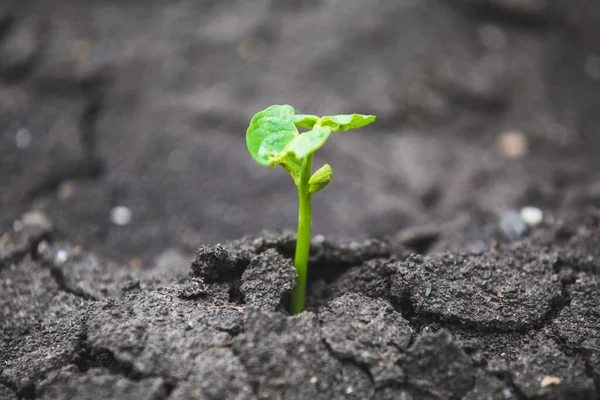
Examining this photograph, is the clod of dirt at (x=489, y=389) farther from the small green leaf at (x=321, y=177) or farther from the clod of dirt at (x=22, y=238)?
the clod of dirt at (x=22, y=238)

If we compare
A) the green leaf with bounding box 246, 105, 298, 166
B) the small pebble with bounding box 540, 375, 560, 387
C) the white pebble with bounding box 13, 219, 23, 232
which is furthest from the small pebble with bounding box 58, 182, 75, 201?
the small pebble with bounding box 540, 375, 560, 387

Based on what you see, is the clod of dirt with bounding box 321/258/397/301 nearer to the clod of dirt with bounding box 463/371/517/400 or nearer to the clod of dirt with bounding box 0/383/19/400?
the clod of dirt with bounding box 463/371/517/400

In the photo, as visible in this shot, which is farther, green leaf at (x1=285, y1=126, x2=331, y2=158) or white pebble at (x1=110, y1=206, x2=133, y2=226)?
white pebble at (x1=110, y1=206, x2=133, y2=226)

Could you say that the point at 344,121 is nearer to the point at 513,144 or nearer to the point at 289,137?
the point at 289,137

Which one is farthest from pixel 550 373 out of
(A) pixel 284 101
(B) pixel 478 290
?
(A) pixel 284 101

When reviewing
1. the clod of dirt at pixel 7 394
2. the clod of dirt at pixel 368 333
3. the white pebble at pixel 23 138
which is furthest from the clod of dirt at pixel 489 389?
the white pebble at pixel 23 138

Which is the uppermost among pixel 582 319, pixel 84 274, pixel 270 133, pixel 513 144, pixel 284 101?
pixel 270 133
